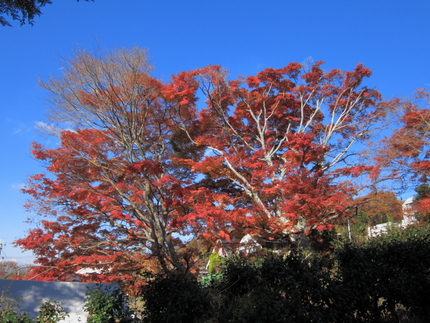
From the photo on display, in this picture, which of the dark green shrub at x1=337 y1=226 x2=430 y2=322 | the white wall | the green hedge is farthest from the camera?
the white wall

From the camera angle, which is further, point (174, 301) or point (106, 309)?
point (106, 309)

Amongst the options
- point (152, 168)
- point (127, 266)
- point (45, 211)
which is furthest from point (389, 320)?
point (45, 211)

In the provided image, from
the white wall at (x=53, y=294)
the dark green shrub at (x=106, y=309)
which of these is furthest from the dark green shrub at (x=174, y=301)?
the white wall at (x=53, y=294)

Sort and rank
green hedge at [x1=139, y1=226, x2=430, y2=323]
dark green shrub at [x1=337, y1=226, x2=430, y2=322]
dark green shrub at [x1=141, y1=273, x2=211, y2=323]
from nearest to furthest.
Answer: dark green shrub at [x1=141, y1=273, x2=211, y2=323], green hedge at [x1=139, y1=226, x2=430, y2=323], dark green shrub at [x1=337, y1=226, x2=430, y2=322]

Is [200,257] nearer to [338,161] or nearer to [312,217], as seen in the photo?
[312,217]

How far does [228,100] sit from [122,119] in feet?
19.5

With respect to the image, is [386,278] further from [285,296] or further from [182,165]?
[182,165]

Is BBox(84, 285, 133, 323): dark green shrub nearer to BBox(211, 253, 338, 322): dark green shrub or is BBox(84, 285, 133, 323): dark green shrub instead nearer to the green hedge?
the green hedge

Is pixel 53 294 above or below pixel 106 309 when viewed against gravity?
above

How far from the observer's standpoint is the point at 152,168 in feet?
25.9

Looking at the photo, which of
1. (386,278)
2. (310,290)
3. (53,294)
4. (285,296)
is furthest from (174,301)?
(53,294)

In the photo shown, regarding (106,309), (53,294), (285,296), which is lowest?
(285,296)

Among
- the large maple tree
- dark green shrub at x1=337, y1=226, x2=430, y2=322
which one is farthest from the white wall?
dark green shrub at x1=337, y1=226, x2=430, y2=322

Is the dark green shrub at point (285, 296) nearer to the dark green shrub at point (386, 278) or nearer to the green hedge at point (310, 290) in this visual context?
the green hedge at point (310, 290)
